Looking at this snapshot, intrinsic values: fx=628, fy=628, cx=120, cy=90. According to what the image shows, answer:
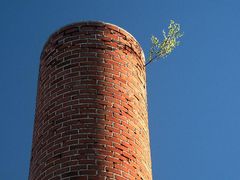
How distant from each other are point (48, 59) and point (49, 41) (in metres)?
0.33

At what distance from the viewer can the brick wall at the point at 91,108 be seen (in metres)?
7.97

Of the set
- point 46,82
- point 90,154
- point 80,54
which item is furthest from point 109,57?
point 90,154

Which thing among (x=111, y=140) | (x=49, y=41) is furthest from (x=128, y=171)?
(x=49, y=41)

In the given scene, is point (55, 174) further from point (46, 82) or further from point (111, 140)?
point (46, 82)

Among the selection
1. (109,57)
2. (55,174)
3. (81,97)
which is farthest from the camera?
(109,57)

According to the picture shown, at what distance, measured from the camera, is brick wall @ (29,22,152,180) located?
7969 mm

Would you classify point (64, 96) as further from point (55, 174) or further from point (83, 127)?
point (55, 174)

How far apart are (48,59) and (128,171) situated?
228cm

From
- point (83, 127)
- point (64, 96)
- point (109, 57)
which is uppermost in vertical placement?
point (109, 57)

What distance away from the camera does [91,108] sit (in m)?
8.37

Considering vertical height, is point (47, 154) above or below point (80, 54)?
below

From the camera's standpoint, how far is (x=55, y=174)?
7.89 meters

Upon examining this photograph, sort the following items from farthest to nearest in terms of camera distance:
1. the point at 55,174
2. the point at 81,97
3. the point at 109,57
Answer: the point at 109,57 < the point at 81,97 < the point at 55,174

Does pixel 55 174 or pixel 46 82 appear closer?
pixel 55 174
